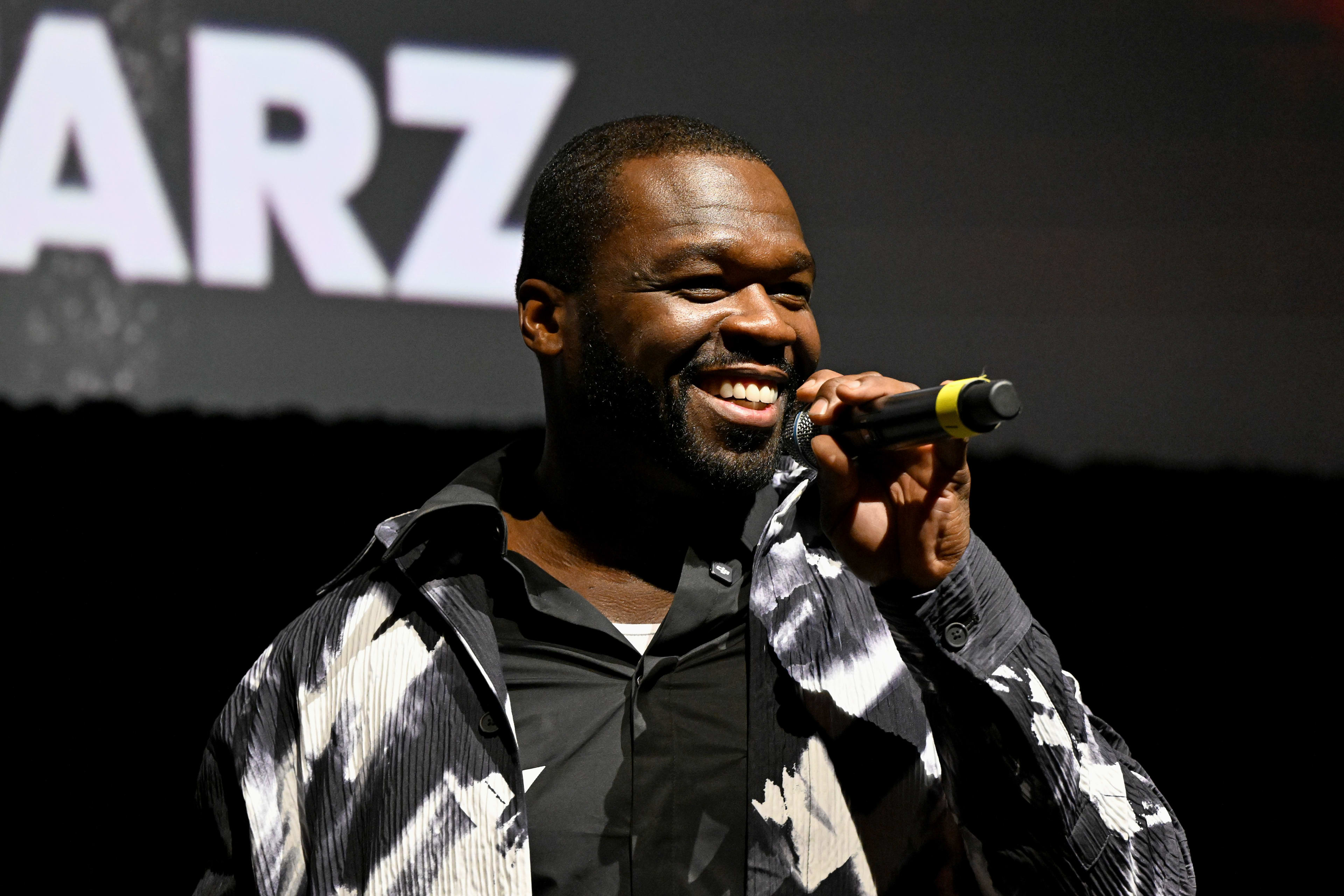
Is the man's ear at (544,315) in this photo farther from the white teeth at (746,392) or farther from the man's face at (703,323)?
the white teeth at (746,392)

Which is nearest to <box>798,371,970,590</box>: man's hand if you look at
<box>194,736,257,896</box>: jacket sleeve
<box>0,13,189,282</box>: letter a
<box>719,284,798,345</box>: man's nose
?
<box>719,284,798,345</box>: man's nose

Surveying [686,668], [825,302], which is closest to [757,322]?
[686,668]

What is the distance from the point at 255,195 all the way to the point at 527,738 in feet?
4.77

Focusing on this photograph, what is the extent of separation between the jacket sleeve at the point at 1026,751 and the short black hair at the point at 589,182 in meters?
0.62

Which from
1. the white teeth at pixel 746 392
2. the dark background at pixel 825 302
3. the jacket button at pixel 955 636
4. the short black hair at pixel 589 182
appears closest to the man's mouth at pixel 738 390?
the white teeth at pixel 746 392

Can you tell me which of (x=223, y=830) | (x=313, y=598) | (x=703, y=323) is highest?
(x=703, y=323)

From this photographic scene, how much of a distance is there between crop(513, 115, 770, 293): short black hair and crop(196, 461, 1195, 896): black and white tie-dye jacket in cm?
36

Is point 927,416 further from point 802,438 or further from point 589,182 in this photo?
point 589,182

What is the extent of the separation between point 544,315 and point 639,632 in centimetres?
47

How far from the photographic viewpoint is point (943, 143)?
92.0 inches

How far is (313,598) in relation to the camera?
8.01 ft

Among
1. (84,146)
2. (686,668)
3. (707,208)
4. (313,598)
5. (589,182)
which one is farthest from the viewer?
(313,598)

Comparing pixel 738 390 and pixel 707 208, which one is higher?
pixel 707 208

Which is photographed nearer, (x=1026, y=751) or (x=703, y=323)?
(x=1026, y=751)
